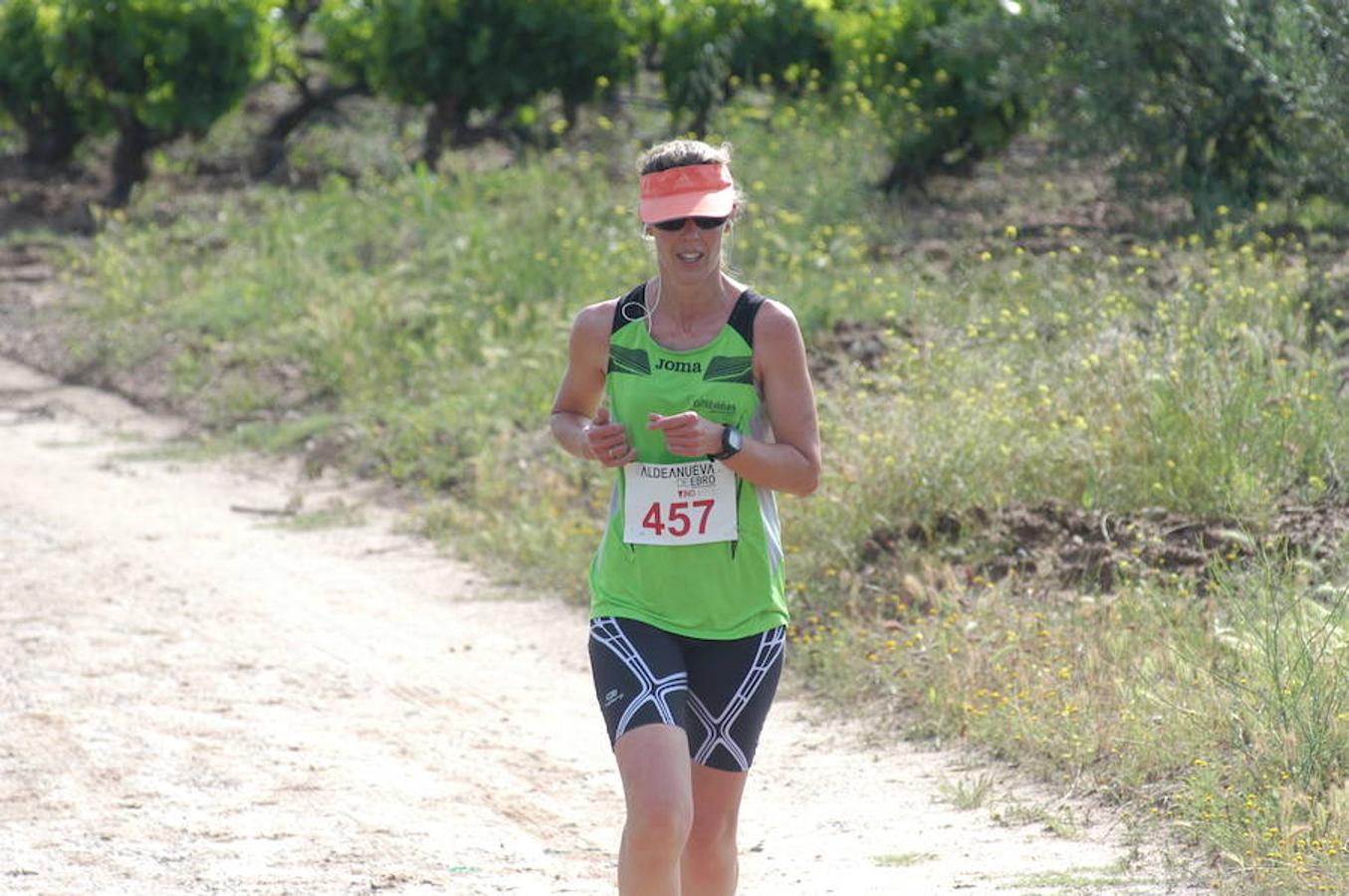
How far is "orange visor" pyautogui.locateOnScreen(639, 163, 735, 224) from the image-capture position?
412 centimetres

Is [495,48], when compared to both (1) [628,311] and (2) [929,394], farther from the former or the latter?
(1) [628,311]

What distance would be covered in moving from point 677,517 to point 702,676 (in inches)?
13.8

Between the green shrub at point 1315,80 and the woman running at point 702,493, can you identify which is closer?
the woman running at point 702,493

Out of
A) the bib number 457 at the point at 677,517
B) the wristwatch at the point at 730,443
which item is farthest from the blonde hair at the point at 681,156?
the bib number 457 at the point at 677,517

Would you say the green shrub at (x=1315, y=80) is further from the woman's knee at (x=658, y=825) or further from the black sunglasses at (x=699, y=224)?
the woman's knee at (x=658, y=825)

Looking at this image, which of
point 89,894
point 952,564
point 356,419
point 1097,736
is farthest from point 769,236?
point 89,894

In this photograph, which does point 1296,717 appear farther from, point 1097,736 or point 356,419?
point 356,419

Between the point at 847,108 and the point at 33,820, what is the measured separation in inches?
393

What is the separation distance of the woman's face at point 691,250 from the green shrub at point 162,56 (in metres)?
13.1

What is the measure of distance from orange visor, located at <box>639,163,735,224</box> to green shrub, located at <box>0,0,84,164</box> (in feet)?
43.9

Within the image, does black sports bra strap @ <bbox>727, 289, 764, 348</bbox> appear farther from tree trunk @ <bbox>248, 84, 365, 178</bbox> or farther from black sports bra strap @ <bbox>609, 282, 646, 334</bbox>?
tree trunk @ <bbox>248, 84, 365, 178</bbox>

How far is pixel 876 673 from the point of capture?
23.3ft

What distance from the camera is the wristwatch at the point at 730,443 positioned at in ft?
13.4

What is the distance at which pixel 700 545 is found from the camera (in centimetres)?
420
